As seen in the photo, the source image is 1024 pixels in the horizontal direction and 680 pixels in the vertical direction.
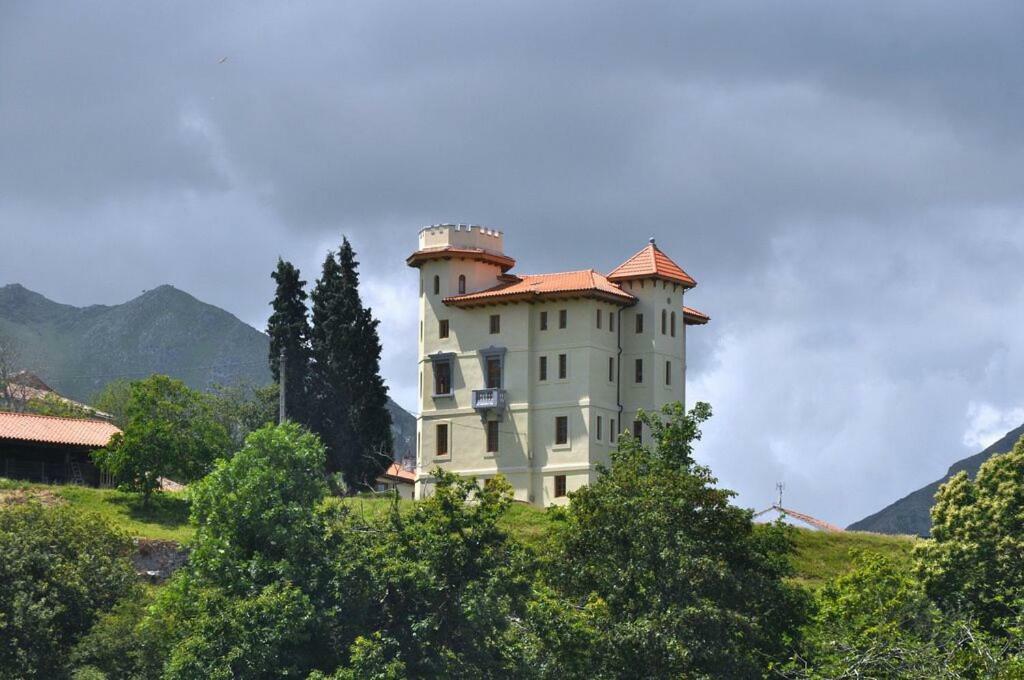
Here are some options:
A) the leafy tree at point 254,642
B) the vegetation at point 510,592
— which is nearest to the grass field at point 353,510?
the vegetation at point 510,592

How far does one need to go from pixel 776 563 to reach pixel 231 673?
16.0 meters

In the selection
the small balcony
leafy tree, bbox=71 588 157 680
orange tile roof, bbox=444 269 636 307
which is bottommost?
leafy tree, bbox=71 588 157 680

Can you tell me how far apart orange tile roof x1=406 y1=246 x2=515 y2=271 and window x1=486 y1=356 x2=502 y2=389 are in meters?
5.42

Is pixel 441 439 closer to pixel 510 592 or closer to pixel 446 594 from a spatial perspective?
pixel 446 594

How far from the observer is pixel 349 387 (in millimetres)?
97812

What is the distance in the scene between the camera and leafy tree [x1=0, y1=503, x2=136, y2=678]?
63406 mm

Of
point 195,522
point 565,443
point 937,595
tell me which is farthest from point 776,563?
point 565,443

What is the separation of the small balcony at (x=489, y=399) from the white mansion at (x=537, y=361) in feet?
0.23

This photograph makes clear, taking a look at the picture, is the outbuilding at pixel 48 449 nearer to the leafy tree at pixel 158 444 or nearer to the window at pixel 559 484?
the leafy tree at pixel 158 444

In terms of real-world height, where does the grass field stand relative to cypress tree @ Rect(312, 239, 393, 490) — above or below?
below

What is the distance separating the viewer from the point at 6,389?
5694 inches

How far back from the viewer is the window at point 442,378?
315ft

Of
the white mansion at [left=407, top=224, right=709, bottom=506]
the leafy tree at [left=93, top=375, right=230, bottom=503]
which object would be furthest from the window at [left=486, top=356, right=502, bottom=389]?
the leafy tree at [left=93, top=375, right=230, bottom=503]

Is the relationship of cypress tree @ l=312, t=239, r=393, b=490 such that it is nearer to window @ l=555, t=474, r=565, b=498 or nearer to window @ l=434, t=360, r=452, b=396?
window @ l=434, t=360, r=452, b=396
